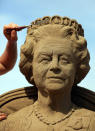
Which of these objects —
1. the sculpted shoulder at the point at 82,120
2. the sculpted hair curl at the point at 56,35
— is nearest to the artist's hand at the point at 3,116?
the sculpted hair curl at the point at 56,35

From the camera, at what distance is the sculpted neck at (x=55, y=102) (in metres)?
3.67

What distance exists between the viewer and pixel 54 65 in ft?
11.6

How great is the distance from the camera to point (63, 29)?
12.3 ft

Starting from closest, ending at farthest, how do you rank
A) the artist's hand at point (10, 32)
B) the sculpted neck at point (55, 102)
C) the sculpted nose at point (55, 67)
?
the sculpted nose at point (55, 67) < the sculpted neck at point (55, 102) < the artist's hand at point (10, 32)

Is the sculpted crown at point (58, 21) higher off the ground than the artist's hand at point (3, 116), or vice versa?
the sculpted crown at point (58, 21)

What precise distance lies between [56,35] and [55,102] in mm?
777

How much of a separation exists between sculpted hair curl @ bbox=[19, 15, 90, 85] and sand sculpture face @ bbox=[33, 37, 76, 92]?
7cm

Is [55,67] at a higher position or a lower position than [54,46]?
lower

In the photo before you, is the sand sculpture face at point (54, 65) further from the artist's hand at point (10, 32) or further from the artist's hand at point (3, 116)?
the artist's hand at point (3, 116)

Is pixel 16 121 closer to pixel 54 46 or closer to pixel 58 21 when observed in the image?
pixel 54 46

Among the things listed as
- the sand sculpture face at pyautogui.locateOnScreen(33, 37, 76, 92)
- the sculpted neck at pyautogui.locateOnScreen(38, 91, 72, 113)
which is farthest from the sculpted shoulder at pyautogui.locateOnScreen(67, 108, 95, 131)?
the sand sculpture face at pyautogui.locateOnScreen(33, 37, 76, 92)

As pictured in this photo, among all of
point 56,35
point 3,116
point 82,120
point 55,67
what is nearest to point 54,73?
point 55,67

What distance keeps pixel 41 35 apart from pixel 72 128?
1.13 m

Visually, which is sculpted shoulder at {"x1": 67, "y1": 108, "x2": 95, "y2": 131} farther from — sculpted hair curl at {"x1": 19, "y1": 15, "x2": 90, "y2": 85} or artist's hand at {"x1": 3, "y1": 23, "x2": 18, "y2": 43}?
artist's hand at {"x1": 3, "y1": 23, "x2": 18, "y2": 43}
